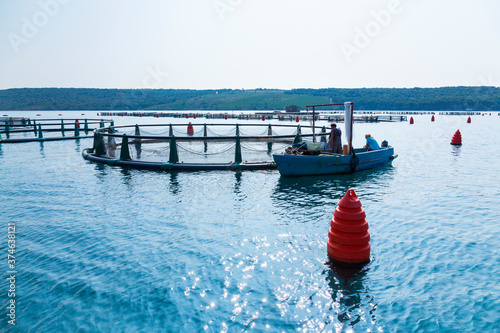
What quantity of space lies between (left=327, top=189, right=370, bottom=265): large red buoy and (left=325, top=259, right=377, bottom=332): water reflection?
0.23 metres

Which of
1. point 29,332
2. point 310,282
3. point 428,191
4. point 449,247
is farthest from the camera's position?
point 428,191

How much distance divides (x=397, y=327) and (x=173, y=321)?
364cm

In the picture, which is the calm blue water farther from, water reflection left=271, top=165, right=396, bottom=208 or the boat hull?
the boat hull

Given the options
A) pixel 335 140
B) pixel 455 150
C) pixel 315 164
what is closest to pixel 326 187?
pixel 315 164

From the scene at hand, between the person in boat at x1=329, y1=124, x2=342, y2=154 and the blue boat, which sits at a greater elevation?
the person in boat at x1=329, y1=124, x2=342, y2=154

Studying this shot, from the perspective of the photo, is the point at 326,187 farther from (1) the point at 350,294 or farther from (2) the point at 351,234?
(1) the point at 350,294

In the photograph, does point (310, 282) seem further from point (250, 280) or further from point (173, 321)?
point (173, 321)

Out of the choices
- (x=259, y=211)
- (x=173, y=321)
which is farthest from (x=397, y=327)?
(x=259, y=211)

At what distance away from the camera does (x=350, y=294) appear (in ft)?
19.5

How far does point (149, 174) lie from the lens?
17047 mm

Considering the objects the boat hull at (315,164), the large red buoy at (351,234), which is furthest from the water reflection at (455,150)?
the large red buoy at (351,234)

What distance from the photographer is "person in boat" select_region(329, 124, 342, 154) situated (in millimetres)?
17594

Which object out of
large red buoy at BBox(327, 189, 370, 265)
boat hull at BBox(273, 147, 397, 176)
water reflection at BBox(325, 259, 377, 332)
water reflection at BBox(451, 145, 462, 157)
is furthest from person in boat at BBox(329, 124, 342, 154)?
water reflection at BBox(451, 145, 462, 157)

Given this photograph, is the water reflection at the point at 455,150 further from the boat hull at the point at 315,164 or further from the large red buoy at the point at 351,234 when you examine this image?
the large red buoy at the point at 351,234
